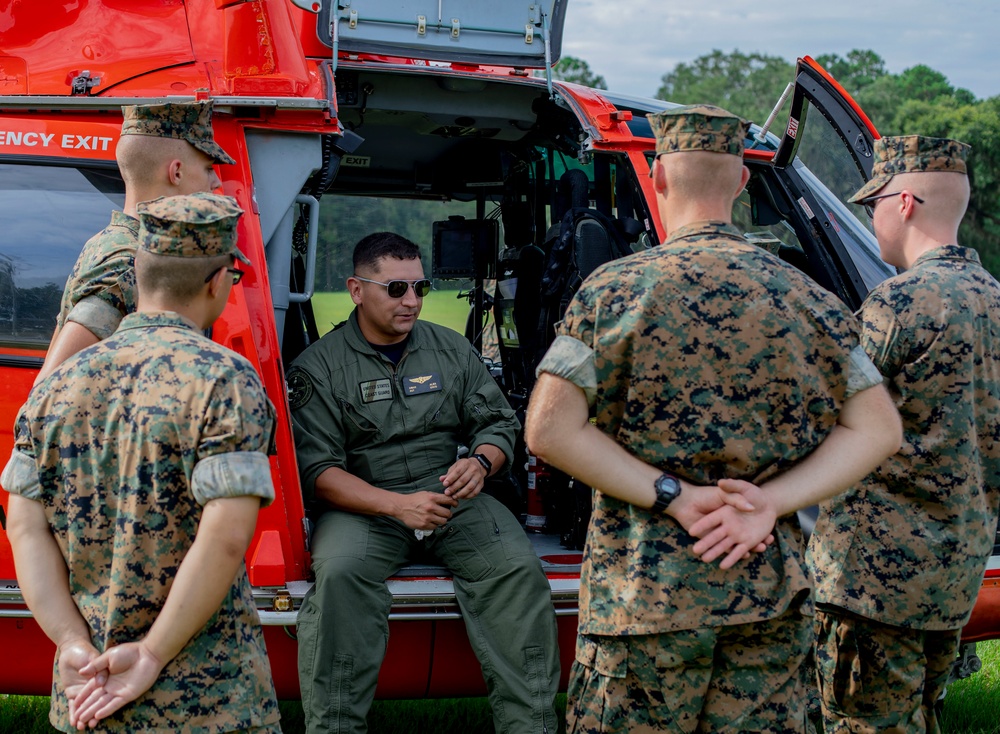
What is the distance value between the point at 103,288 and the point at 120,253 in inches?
4.2

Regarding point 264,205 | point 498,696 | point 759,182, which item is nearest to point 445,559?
point 498,696

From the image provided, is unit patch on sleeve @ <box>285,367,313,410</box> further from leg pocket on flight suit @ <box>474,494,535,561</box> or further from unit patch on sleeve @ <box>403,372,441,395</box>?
leg pocket on flight suit @ <box>474,494,535,561</box>

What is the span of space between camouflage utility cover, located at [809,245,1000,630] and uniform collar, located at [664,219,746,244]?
31.0 inches

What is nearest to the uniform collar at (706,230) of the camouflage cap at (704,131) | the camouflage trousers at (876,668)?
the camouflage cap at (704,131)

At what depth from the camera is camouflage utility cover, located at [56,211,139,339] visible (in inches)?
96.3

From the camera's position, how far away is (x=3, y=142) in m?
3.28

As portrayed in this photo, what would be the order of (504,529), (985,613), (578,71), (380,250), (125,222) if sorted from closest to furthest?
(125,222) < (985,613) < (504,529) < (380,250) < (578,71)

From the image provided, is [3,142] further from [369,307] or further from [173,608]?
[173,608]

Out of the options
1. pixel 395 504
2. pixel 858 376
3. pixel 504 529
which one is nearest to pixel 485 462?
pixel 504 529

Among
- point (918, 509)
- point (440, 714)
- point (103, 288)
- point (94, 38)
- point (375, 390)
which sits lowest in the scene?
point (440, 714)

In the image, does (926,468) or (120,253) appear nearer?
(120,253)

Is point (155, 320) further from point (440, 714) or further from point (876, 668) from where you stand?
point (440, 714)

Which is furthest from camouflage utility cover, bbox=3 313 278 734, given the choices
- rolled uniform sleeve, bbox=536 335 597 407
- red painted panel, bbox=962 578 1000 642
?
red painted panel, bbox=962 578 1000 642

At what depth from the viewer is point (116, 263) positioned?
2.51m
